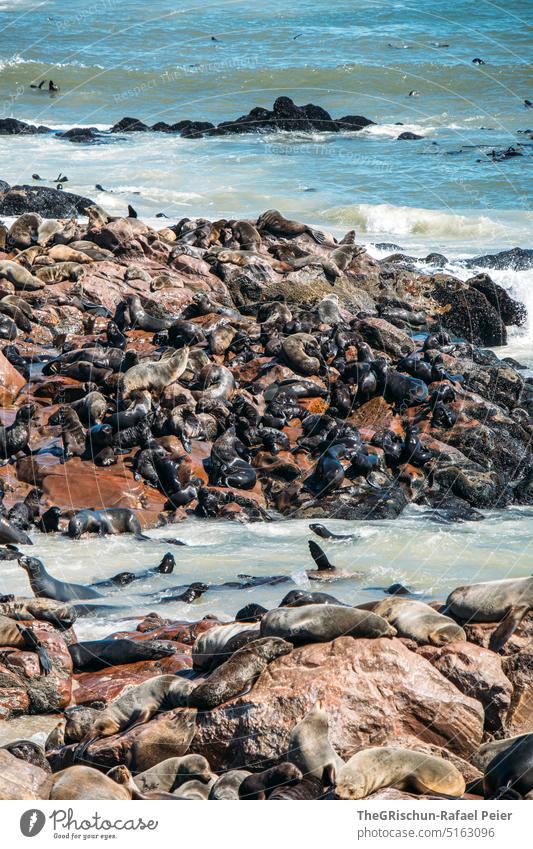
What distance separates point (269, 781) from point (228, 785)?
31cm

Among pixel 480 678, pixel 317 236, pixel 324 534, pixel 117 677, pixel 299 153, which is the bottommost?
pixel 324 534

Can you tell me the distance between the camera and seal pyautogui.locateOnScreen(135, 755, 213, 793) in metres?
6.62

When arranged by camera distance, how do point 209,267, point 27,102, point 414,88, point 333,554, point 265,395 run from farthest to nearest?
point 27,102 → point 414,88 → point 209,267 → point 265,395 → point 333,554

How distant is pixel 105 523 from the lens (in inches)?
500

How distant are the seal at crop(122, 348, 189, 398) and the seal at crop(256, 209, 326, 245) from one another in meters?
10.0

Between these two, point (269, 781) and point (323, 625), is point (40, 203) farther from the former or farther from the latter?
point (269, 781)

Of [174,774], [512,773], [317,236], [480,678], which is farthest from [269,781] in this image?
[317,236]

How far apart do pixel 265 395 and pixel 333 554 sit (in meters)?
4.40

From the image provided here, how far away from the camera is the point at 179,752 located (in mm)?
7000

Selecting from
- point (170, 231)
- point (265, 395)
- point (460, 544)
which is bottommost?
point (460, 544)

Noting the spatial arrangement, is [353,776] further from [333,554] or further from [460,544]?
[460,544]

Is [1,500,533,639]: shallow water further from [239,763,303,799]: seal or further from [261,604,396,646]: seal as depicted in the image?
[239,763,303,799]: seal

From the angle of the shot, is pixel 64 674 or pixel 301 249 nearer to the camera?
pixel 64 674

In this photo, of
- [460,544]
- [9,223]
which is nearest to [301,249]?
[9,223]
